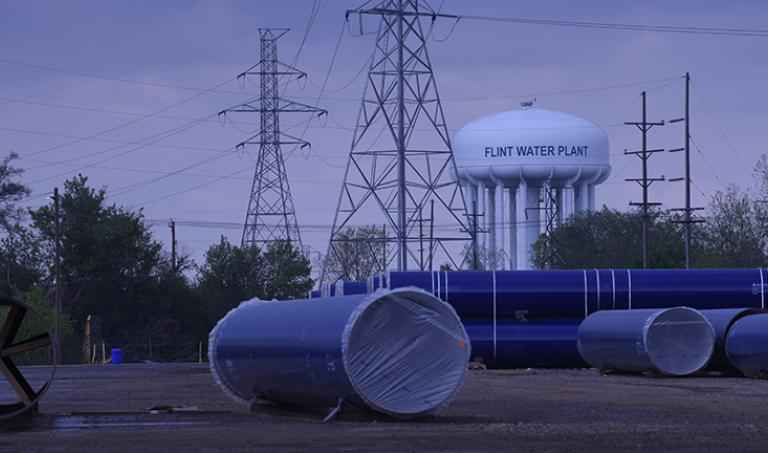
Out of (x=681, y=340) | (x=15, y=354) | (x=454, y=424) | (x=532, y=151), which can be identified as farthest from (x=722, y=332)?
(x=532, y=151)

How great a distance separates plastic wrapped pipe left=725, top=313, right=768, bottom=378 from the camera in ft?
112

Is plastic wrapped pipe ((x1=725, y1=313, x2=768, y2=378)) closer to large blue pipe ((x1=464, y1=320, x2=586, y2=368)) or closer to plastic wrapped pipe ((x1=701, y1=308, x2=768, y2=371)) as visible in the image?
plastic wrapped pipe ((x1=701, y1=308, x2=768, y2=371))

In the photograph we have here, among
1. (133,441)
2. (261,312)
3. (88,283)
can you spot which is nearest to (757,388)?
(261,312)

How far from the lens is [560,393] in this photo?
28281mm

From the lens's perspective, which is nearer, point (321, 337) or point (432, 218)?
point (321, 337)

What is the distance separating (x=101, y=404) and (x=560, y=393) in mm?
8581

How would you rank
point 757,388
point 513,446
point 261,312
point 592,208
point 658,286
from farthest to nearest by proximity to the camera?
1. point 592,208
2. point 658,286
3. point 757,388
4. point 261,312
5. point 513,446

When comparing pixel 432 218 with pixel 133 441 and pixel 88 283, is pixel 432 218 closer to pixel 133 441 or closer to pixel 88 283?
pixel 88 283

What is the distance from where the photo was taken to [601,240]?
91875 mm

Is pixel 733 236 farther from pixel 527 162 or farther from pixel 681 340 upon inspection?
pixel 681 340

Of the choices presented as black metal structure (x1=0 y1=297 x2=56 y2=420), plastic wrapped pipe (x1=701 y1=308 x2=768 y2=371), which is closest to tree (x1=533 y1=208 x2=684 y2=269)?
plastic wrapped pipe (x1=701 y1=308 x2=768 y2=371)

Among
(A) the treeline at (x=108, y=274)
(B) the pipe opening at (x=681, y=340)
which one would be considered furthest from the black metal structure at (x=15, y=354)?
(A) the treeline at (x=108, y=274)

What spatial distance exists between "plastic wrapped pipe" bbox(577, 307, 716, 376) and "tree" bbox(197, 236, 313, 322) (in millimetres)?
43459

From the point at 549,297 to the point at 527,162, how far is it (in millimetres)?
36758
